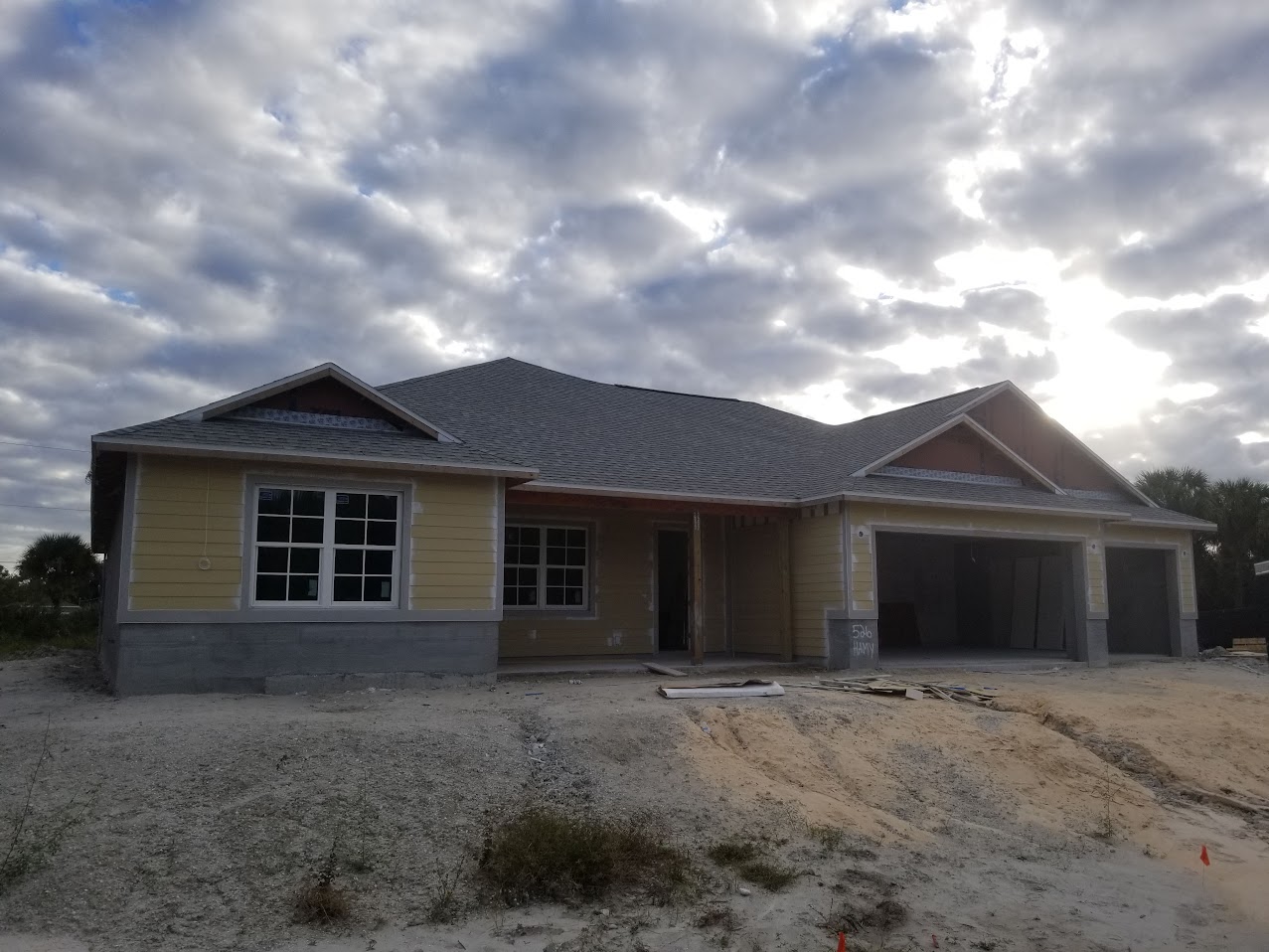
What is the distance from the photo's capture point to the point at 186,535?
11750mm

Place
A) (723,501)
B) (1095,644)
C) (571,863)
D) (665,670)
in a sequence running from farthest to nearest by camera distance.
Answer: (1095,644)
(723,501)
(665,670)
(571,863)

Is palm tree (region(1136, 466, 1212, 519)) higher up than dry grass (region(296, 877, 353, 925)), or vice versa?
palm tree (region(1136, 466, 1212, 519))

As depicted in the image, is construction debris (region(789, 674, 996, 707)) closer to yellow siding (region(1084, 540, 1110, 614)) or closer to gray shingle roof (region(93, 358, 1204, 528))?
gray shingle roof (region(93, 358, 1204, 528))

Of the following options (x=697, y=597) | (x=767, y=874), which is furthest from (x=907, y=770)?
(x=697, y=597)

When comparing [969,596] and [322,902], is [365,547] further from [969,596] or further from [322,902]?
[969,596]

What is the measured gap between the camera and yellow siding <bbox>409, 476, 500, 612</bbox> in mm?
12906

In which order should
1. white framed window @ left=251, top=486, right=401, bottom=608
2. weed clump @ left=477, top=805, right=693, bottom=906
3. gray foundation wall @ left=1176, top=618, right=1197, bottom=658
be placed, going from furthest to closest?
gray foundation wall @ left=1176, top=618, right=1197, bottom=658 < white framed window @ left=251, top=486, right=401, bottom=608 < weed clump @ left=477, top=805, right=693, bottom=906

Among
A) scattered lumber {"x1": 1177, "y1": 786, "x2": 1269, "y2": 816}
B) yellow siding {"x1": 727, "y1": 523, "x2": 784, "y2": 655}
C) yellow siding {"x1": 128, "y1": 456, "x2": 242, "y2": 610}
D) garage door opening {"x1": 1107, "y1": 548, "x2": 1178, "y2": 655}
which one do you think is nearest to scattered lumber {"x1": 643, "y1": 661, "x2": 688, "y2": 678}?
yellow siding {"x1": 727, "y1": 523, "x2": 784, "y2": 655}

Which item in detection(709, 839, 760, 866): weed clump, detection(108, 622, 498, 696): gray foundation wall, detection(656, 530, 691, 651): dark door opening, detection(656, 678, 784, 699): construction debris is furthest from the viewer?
detection(656, 530, 691, 651): dark door opening

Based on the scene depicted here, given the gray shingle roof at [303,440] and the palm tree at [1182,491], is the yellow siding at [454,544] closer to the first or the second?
the gray shingle roof at [303,440]

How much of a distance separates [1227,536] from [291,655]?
2726cm

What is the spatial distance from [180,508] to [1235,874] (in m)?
11.5

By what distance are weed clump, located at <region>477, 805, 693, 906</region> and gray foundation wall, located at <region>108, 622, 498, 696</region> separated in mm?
5447

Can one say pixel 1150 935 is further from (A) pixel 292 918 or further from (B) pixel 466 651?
(B) pixel 466 651
